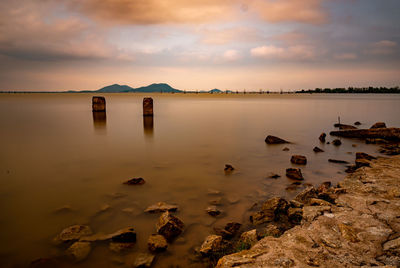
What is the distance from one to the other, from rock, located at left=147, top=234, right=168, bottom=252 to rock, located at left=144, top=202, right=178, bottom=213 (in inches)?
44.2

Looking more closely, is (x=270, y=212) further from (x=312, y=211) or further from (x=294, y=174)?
(x=294, y=174)

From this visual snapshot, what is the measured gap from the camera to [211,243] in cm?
409

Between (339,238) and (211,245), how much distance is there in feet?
6.86

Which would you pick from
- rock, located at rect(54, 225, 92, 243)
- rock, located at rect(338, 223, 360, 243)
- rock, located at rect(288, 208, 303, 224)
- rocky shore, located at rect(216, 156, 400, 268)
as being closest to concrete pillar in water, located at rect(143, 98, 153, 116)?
rock, located at rect(54, 225, 92, 243)

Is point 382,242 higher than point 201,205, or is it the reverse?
point 382,242

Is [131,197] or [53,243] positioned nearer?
[53,243]

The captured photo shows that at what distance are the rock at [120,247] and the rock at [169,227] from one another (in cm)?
58

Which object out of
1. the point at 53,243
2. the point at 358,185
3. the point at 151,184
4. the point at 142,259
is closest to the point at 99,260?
the point at 142,259

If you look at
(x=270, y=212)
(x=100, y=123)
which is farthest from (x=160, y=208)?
(x=100, y=123)

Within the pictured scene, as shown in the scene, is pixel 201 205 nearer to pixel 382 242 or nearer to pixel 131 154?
pixel 382 242

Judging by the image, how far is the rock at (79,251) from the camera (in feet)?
13.0

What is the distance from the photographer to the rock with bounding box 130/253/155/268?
12.4ft

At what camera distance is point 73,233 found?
451cm

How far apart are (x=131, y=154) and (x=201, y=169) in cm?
398
